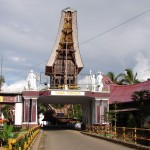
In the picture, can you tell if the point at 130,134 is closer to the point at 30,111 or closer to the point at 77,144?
the point at 77,144

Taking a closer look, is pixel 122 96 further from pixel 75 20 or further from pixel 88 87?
pixel 75 20

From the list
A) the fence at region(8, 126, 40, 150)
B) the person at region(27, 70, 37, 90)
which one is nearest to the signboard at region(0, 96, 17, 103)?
the person at region(27, 70, 37, 90)

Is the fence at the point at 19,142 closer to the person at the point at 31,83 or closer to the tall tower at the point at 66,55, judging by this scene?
the person at the point at 31,83

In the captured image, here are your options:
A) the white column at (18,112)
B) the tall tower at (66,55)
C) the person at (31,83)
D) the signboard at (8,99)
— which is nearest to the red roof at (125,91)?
the tall tower at (66,55)

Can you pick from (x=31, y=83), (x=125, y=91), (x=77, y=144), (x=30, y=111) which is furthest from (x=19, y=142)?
(x=125, y=91)

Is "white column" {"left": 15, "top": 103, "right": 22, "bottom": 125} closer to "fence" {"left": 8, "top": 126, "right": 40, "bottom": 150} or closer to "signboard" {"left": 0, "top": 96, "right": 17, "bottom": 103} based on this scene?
"signboard" {"left": 0, "top": 96, "right": 17, "bottom": 103}

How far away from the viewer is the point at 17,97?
36.6 meters

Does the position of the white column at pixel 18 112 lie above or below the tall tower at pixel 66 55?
below

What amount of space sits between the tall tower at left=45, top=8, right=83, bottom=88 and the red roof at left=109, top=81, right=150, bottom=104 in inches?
206

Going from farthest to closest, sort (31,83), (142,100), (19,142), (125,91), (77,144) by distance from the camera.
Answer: (125,91) < (31,83) < (142,100) < (77,144) < (19,142)

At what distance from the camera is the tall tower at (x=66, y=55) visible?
4238 centimetres

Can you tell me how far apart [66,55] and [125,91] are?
867 centimetres

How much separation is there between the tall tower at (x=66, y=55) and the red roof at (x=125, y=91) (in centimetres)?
523

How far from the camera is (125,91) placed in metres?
40.9
